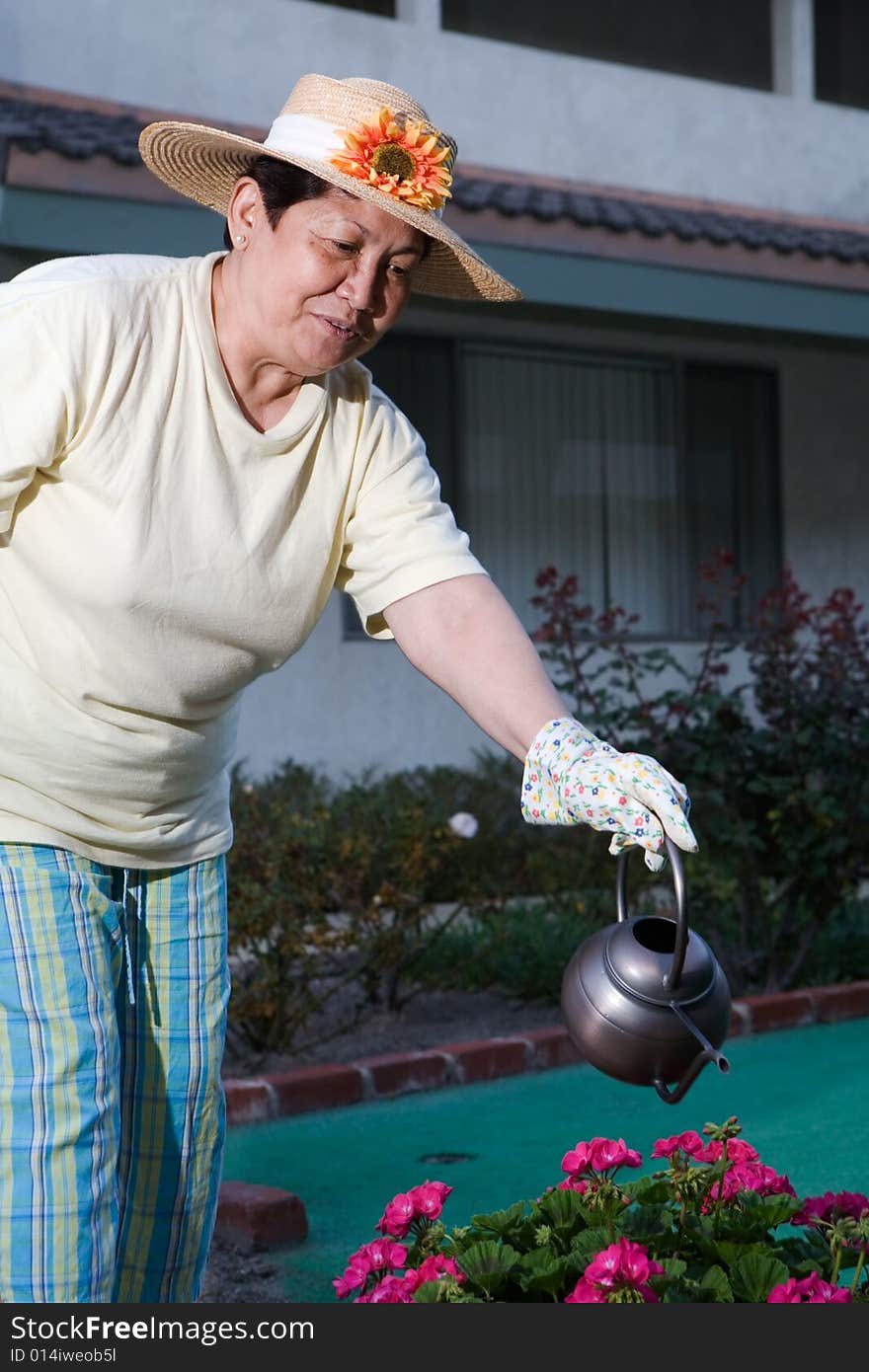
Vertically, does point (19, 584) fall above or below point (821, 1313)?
above

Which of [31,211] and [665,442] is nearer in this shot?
[31,211]

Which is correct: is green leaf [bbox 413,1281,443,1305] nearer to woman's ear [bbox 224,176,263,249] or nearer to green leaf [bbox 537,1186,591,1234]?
green leaf [bbox 537,1186,591,1234]

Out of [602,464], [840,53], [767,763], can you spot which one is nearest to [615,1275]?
[767,763]

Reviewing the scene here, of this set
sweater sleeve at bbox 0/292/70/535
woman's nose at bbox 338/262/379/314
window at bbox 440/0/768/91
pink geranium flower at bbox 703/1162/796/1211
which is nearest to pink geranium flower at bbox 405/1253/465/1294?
pink geranium flower at bbox 703/1162/796/1211

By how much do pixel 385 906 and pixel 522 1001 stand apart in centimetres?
88

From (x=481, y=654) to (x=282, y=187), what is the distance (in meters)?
0.72

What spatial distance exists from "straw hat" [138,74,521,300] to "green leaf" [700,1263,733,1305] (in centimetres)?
144

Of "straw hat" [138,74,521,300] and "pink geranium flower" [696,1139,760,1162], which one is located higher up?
"straw hat" [138,74,521,300]

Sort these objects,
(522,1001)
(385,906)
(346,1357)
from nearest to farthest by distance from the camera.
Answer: (346,1357), (385,906), (522,1001)

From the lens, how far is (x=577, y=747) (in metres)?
2.19

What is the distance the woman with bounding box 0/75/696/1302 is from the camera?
2.22 meters

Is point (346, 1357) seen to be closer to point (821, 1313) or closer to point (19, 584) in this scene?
point (821, 1313)

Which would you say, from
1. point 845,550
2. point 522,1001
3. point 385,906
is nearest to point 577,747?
point 385,906

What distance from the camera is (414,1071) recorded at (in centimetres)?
529
